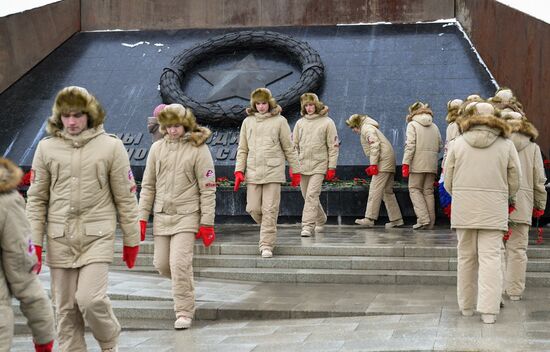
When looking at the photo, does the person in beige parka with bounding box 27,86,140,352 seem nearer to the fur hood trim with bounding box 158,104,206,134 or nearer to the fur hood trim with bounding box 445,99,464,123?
the fur hood trim with bounding box 158,104,206,134

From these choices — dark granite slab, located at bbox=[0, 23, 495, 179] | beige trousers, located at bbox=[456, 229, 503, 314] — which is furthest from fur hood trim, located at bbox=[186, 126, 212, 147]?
dark granite slab, located at bbox=[0, 23, 495, 179]

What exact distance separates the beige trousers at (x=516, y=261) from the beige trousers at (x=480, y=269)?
2.55 feet

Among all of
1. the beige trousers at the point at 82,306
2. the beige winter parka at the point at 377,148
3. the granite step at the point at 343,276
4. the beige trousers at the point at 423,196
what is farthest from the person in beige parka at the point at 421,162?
the beige trousers at the point at 82,306

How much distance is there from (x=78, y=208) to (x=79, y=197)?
0.06 meters

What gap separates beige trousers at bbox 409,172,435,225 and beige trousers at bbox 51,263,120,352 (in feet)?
23.8

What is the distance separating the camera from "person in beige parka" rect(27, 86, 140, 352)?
16.9 ft

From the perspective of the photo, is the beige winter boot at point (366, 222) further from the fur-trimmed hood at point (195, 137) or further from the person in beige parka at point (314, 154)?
the fur-trimmed hood at point (195, 137)

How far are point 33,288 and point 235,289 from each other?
3994 mm

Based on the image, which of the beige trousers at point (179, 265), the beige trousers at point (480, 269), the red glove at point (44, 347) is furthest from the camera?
the beige trousers at point (179, 265)

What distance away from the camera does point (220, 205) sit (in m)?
13.3

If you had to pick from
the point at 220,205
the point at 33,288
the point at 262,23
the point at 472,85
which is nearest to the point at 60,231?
the point at 33,288

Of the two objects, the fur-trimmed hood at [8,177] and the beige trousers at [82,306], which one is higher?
the fur-trimmed hood at [8,177]

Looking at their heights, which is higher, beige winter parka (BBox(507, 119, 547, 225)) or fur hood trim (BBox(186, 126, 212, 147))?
fur hood trim (BBox(186, 126, 212, 147))

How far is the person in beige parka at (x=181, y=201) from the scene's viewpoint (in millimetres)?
6672
